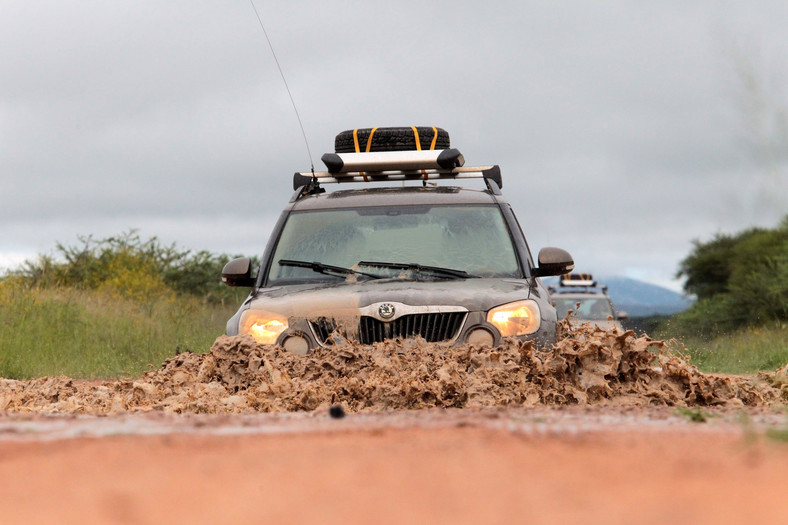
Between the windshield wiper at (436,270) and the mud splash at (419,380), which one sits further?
the windshield wiper at (436,270)

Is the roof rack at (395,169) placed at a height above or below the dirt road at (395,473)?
above

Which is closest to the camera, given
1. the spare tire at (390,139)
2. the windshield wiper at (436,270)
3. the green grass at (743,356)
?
the windshield wiper at (436,270)

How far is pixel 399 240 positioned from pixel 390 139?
198 cm

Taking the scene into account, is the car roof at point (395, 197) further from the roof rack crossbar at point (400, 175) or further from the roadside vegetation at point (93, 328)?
the roadside vegetation at point (93, 328)

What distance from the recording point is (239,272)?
728cm

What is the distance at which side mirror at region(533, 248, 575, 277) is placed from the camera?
23.1ft

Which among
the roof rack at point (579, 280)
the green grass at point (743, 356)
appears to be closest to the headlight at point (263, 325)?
the green grass at point (743, 356)

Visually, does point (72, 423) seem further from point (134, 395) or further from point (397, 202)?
point (397, 202)

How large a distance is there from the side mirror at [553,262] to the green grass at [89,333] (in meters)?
7.31

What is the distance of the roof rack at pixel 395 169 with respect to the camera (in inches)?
329

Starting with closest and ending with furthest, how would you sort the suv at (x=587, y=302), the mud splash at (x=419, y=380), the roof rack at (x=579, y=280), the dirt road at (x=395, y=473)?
the dirt road at (x=395, y=473)
the mud splash at (x=419, y=380)
the suv at (x=587, y=302)
the roof rack at (x=579, y=280)

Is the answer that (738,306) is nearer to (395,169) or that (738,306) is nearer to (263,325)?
(395,169)

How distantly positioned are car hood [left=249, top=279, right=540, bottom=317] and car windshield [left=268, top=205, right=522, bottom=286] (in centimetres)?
42

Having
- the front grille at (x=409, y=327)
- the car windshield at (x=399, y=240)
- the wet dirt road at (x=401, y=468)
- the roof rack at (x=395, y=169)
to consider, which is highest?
the roof rack at (x=395, y=169)
